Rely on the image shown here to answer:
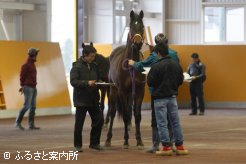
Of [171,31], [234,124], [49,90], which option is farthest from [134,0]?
[234,124]

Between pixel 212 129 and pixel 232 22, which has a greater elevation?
pixel 232 22

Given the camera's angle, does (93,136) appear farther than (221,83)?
No

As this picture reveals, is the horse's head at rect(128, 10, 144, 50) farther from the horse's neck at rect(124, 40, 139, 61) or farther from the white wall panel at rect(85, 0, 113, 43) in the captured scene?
the white wall panel at rect(85, 0, 113, 43)

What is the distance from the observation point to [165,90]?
12.2 m

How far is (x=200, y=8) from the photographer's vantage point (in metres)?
35.5

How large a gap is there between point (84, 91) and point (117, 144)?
2.20 m

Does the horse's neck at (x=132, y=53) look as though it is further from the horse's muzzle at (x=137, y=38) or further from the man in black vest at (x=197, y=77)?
the man in black vest at (x=197, y=77)

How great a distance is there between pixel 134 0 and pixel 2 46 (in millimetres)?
12200

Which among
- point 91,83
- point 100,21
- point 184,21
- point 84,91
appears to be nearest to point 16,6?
point 100,21

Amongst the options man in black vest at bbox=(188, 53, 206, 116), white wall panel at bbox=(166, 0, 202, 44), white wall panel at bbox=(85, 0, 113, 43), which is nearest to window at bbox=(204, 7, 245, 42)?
white wall panel at bbox=(166, 0, 202, 44)

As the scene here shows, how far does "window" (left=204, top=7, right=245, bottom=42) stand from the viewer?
3597cm

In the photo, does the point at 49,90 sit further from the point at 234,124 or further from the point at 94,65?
the point at 94,65

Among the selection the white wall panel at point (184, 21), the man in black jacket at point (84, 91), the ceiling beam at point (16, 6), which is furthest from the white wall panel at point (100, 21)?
the man in black jacket at point (84, 91)

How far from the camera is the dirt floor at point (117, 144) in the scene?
12023 mm
